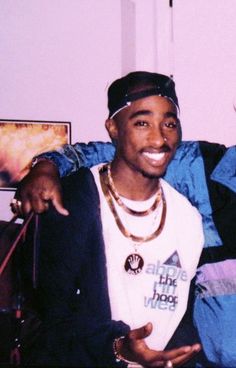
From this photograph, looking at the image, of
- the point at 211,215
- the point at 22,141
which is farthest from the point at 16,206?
the point at 22,141

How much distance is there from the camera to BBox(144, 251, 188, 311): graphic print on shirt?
46.1 inches

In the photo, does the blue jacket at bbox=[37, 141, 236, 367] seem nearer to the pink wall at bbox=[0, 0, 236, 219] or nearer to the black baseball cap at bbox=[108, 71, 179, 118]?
the black baseball cap at bbox=[108, 71, 179, 118]

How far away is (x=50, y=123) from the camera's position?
2.06 metres

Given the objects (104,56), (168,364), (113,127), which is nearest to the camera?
(168,364)

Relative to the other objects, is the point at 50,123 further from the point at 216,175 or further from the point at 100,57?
the point at 216,175

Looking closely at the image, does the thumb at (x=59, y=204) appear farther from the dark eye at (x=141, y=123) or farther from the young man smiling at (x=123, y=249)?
the dark eye at (x=141, y=123)

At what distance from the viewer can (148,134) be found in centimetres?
119

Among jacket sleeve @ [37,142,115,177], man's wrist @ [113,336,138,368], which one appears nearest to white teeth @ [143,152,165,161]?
jacket sleeve @ [37,142,115,177]

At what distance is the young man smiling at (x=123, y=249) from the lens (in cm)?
108

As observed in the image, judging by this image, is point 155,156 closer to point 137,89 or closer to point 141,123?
point 141,123

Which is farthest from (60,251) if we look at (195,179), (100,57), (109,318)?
(100,57)

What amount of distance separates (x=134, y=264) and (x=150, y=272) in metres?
0.06

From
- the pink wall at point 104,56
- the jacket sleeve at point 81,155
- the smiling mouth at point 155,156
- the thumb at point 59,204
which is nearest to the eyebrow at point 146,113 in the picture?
the smiling mouth at point 155,156

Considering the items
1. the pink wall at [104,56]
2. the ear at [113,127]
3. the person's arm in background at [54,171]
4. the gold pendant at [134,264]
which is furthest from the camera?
the pink wall at [104,56]
